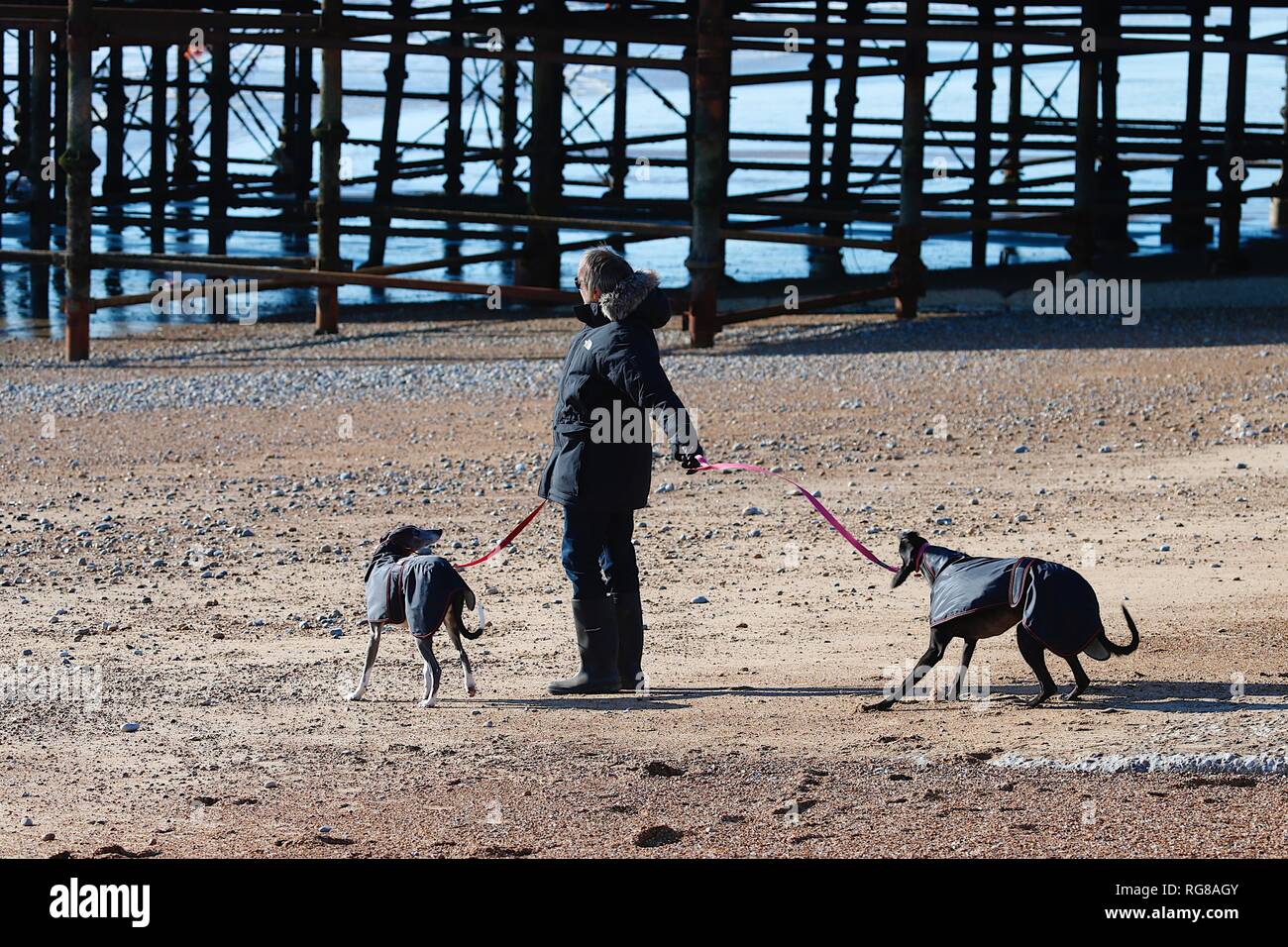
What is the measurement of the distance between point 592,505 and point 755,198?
60.1 feet

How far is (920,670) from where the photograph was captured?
21.6 ft

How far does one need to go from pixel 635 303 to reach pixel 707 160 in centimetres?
1032

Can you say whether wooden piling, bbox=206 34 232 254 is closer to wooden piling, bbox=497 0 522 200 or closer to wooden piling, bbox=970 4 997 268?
wooden piling, bbox=497 0 522 200

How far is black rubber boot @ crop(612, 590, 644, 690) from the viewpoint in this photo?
700cm

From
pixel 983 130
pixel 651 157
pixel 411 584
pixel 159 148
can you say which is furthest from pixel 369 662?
pixel 651 157

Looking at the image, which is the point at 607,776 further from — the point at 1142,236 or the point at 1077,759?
the point at 1142,236

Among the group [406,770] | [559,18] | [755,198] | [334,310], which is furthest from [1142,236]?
[406,770]

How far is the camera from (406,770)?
20.0 ft

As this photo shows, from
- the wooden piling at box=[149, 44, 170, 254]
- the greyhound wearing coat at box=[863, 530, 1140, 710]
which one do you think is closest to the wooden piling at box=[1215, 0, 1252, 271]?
the wooden piling at box=[149, 44, 170, 254]

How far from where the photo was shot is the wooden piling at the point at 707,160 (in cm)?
1628

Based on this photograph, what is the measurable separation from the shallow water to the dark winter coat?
13.4m

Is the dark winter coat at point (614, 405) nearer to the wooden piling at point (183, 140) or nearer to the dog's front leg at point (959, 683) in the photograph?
the dog's front leg at point (959, 683)

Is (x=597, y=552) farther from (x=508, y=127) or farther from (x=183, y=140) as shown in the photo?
(x=183, y=140)

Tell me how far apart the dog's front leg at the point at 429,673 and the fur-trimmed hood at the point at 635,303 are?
1.30 metres
